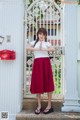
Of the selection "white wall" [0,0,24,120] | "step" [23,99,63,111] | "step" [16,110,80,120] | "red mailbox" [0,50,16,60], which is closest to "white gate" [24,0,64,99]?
"step" [23,99,63,111]

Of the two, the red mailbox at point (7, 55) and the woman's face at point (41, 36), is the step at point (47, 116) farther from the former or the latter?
the woman's face at point (41, 36)

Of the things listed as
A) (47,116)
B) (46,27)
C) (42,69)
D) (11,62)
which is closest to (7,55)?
(11,62)

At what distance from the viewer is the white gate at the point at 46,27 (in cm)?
543

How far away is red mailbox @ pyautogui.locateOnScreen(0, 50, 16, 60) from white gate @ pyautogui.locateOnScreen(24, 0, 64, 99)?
0.44 meters

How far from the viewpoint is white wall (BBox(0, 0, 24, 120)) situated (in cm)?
513

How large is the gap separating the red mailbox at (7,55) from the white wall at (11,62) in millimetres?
120

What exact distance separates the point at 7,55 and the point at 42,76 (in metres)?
0.73

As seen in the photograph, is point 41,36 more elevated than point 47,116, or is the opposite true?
point 41,36

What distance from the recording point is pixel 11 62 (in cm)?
514

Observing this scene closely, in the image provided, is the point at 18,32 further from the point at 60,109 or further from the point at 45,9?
the point at 60,109

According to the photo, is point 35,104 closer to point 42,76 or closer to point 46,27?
point 42,76

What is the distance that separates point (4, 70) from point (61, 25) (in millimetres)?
1410

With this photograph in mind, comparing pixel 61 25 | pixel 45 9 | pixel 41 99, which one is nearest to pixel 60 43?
pixel 61 25

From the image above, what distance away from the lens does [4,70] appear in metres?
5.13
